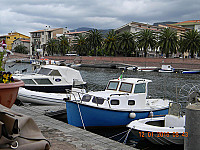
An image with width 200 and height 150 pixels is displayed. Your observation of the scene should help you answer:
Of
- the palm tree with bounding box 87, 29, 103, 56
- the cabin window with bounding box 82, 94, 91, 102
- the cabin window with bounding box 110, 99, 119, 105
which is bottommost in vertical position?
the cabin window with bounding box 110, 99, 119, 105

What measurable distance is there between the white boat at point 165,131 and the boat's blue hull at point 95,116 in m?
2.18

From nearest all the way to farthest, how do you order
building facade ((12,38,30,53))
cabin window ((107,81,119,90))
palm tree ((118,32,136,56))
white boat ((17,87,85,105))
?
cabin window ((107,81,119,90)) → white boat ((17,87,85,105)) → palm tree ((118,32,136,56)) → building facade ((12,38,30,53))

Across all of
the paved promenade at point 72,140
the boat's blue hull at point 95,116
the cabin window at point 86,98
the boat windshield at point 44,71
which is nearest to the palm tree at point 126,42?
the boat windshield at point 44,71

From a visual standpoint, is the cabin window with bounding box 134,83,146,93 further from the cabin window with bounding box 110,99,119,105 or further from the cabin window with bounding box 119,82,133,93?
the cabin window with bounding box 110,99,119,105

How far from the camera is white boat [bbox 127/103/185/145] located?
1084 centimetres

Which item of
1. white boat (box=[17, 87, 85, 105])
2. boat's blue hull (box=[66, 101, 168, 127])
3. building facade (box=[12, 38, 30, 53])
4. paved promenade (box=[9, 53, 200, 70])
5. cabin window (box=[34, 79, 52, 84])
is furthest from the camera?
building facade (box=[12, 38, 30, 53])

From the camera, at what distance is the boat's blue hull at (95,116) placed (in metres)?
13.2

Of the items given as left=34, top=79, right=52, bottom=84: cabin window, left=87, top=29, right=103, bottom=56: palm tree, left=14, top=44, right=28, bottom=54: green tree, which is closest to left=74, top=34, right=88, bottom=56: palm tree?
left=87, top=29, right=103, bottom=56: palm tree

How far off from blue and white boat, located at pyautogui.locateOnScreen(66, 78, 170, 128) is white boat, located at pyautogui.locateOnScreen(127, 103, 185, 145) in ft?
7.26

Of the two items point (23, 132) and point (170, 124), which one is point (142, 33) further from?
point (23, 132)

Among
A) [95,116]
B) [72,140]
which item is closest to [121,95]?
[95,116]

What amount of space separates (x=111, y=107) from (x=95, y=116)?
0.99m

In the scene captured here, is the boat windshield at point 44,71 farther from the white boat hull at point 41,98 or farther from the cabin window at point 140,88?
the cabin window at point 140,88

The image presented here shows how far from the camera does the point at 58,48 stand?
113 metres
